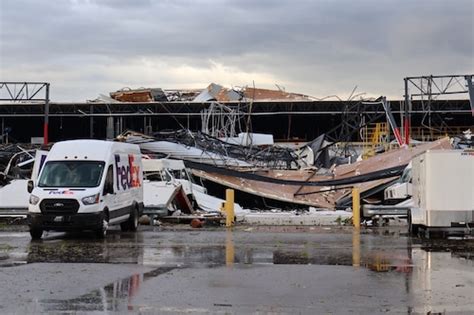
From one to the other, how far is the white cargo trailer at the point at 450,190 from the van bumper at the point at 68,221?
364 inches

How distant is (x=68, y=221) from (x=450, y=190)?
10.5 metres

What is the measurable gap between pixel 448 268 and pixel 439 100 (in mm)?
49389

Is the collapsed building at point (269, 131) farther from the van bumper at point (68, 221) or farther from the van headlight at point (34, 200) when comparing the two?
the van headlight at point (34, 200)

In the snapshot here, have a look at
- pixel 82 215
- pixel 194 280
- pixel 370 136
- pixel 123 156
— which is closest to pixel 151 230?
pixel 123 156

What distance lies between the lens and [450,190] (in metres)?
18.3

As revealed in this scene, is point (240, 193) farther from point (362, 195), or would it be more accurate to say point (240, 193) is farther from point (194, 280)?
point (194, 280)

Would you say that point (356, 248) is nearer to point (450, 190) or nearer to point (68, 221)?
point (450, 190)

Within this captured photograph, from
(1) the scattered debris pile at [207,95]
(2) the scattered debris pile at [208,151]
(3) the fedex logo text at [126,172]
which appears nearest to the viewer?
(3) the fedex logo text at [126,172]

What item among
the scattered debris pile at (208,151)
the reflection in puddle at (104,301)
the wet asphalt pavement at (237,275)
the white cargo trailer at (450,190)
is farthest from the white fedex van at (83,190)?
the scattered debris pile at (208,151)

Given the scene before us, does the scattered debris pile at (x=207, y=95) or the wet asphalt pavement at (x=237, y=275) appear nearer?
the wet asphalt pavement at (x=237, y=275)

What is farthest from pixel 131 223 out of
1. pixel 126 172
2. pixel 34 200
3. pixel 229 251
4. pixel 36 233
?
pixel 229 251

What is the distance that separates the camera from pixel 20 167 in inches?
1347

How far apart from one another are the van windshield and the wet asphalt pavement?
1.61 metres

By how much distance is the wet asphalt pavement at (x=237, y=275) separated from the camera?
9250 mm
